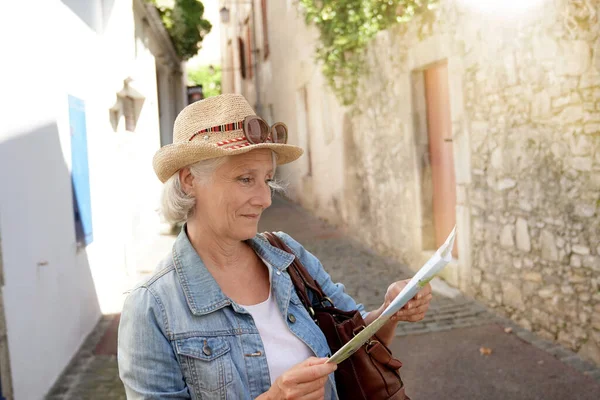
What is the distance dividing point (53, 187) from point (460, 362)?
10.8 feet

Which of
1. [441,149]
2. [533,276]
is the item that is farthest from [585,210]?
[441,149]

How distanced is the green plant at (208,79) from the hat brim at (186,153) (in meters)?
29.7

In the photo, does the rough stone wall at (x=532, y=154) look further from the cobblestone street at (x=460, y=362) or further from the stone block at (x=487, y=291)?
the cobblestone street at (x=460, y=362)

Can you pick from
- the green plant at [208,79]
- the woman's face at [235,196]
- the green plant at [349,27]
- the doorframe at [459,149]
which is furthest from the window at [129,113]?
the green plant at [208,79]

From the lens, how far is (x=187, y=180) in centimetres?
195

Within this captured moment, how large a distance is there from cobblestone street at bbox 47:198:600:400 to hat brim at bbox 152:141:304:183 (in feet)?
9.13

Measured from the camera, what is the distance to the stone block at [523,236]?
5.02m

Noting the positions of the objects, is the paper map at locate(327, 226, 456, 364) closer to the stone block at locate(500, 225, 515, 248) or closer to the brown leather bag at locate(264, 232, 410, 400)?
the brown leather bag at locate(264, 232, 410, 400)

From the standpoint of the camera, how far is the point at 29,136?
426 centimetres

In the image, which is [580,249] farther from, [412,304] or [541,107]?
[412,304]

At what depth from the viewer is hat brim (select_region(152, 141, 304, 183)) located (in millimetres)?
1795

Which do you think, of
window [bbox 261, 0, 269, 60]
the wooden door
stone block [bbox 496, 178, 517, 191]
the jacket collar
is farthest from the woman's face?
window [bbox 261, 0, 269, 60]

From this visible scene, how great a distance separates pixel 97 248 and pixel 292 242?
4528 mm

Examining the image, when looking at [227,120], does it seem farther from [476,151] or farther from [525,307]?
[476,151]
